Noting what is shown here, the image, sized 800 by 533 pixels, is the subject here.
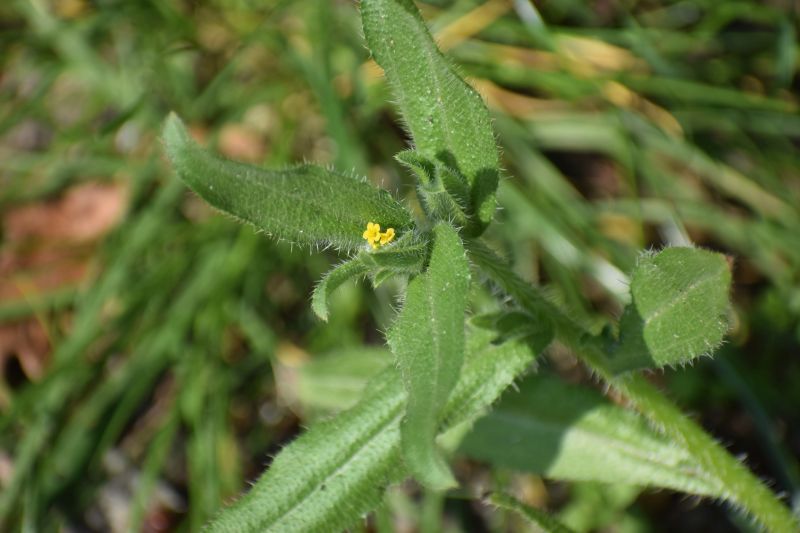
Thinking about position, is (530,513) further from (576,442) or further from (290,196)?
(290,196)

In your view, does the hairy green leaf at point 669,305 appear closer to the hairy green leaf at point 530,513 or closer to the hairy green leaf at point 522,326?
the hairy green leaf at point 522,326

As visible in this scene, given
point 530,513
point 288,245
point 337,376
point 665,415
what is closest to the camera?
point 530,513

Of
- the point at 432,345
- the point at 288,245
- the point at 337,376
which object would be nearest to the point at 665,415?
the point at 432,345

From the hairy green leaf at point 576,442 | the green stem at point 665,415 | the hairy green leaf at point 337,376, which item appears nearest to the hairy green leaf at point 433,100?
the green stem at point 665,415

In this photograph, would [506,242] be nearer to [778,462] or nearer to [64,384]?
[778,462]

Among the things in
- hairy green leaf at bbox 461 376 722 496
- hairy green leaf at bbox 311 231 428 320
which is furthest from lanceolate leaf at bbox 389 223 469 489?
hairy green leaf at bbox 461 376 722 496

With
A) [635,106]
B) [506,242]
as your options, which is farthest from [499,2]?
[506,242]

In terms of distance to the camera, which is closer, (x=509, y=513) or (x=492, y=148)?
(x=492, y=148)
